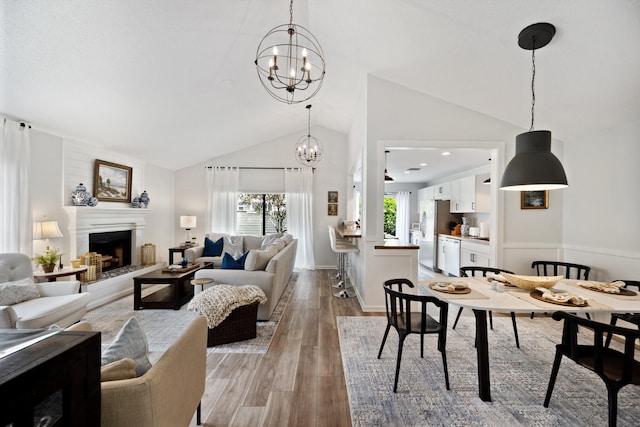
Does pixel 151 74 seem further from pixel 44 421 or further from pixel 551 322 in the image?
pixel 551 322

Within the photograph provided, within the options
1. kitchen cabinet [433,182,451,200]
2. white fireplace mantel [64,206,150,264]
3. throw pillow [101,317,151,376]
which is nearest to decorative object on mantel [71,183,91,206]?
white fireplace mantel [64,206,150,264]

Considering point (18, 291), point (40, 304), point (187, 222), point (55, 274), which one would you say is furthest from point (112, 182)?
point (40, 304)

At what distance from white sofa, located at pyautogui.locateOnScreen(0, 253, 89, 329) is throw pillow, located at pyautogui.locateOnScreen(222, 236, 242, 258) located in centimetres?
268

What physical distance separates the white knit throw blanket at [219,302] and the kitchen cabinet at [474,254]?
3.57 m

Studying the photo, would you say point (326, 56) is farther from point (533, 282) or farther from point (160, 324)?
point (160, 324)

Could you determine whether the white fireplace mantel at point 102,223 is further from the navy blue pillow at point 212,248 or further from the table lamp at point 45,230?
the navy blue pillow at point 212,248

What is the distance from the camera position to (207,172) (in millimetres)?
6809

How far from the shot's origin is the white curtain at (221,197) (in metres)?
6.80

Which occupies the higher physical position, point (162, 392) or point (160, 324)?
point (162, 392)

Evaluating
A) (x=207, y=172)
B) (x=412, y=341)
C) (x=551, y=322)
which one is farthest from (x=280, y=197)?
(x=551, y=322)

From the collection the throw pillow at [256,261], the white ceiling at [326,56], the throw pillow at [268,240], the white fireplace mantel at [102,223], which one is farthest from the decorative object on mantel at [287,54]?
the white fireplace mantel at [102,223]

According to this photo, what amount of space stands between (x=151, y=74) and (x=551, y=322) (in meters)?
5.62

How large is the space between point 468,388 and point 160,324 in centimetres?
325

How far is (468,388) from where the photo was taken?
2.17 meters
